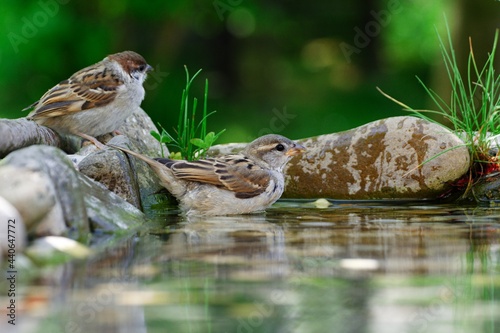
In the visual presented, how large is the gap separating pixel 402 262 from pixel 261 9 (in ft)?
64.7

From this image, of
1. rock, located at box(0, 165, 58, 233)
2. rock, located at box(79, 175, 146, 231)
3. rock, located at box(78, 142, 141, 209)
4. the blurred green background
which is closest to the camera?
rock, located at box(0, 165, 58, 233)

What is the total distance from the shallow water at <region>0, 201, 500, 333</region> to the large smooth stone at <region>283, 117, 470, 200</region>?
6.37ft

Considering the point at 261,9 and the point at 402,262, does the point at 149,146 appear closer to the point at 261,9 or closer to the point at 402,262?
the point at 402,262

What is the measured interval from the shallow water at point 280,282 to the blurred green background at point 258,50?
22.6 ft

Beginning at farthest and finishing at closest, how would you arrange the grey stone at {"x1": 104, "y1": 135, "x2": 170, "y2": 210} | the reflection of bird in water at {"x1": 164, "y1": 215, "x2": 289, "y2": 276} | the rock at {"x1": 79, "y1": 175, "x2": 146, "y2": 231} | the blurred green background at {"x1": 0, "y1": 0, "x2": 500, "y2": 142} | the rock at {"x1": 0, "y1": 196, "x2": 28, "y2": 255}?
the blurred green background at {"x1": 0, "y1": 0, "x2": 500, "y2": 142}, the grey stone at {"x1": 104, "y1": 135, "x2": 170, "y2": 210}, the rock at {"x1": 79, "y1": 175, "x2": 146, "y2": 231}, the reflection of bird in water at {"x1": 164, "y1": 215, "x2": 289, "y2": 276}, the rock at {"x1": 0, "y1": 196, "x2": 28, "y2": 255}

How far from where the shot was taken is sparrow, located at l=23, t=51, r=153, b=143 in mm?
8844

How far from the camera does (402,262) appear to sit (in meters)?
5.40

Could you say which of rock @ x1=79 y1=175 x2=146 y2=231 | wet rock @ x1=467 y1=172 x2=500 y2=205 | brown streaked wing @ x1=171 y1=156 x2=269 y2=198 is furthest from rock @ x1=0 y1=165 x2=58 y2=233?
wet rock @ x1=467 y1=172 x2=500 y2=205

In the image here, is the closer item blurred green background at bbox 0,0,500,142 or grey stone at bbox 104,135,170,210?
grey stone at bbox 104,135,170,210

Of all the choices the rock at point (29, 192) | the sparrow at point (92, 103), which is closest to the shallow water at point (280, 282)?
the rock at point (29, 192)

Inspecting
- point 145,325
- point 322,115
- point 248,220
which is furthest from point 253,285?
point 322,115

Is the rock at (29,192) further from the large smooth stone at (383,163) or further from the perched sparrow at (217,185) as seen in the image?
the large smooth stone at (383,163)

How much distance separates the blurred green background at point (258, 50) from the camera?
18047 mm

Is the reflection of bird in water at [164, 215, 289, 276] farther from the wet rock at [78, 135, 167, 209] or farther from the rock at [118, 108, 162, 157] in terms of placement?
the rock at [118, 108, 162, 157]
